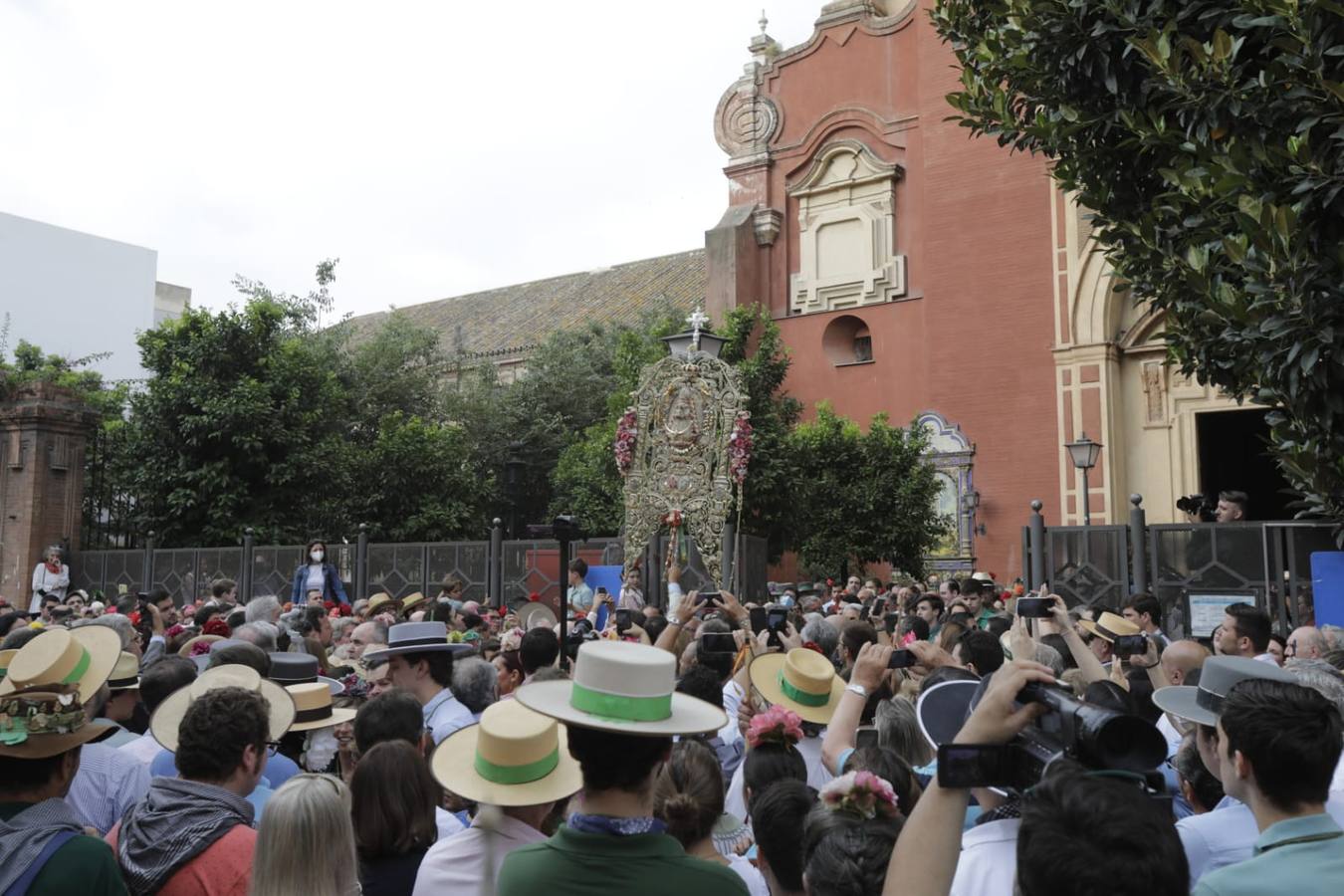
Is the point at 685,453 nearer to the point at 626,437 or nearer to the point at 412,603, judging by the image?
the point at 626,437

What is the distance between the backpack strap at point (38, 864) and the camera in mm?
2867

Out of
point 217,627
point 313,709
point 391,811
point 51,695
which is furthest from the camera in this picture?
point 217,627

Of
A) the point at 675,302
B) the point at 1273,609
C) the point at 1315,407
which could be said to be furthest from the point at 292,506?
the point at 1315,407

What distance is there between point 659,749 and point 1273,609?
39.4 feet

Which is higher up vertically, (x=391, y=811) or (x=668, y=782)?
(x=668, y=782)

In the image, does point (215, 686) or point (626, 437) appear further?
point (626, 437)

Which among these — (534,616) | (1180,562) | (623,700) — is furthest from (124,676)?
(1180,562)

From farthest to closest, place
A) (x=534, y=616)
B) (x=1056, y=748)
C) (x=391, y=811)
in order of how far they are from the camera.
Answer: (x=534, y=616), (x=391, y=811), (x=1056, y=748)

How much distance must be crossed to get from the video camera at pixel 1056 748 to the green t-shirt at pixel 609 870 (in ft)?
2.21

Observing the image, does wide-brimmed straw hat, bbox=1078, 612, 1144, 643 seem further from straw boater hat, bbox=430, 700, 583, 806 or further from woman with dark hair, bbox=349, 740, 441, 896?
woman with dark hair, bbox=349, 740, 441, 896

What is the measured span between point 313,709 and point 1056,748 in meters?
4.19

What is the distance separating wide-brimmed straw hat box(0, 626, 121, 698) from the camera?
4055mm

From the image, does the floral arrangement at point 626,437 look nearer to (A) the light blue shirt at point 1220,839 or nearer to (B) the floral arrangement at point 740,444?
(B) the floral arrangement at point 740,444

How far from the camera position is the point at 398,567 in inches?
765
